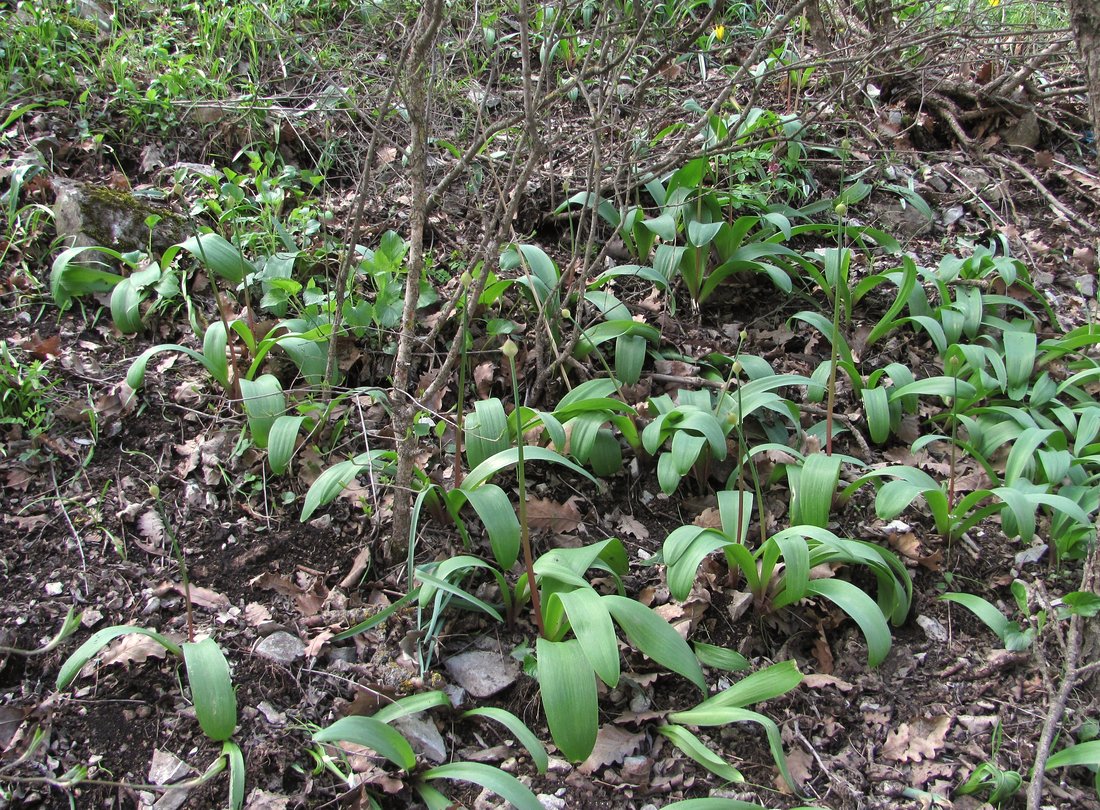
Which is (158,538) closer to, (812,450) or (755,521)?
(755,521)

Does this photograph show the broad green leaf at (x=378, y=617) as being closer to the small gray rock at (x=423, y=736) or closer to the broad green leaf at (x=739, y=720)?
the small gray rock at (x=423, y=736)

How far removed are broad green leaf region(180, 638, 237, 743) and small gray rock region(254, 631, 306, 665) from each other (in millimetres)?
216

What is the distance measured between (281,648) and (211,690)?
0.27m

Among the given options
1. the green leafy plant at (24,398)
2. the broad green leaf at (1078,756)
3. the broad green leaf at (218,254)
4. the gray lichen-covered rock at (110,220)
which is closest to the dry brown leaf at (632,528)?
the broad green leaf at (1078,756)

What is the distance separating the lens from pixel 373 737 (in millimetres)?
1566

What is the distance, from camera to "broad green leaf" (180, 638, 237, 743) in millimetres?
1642

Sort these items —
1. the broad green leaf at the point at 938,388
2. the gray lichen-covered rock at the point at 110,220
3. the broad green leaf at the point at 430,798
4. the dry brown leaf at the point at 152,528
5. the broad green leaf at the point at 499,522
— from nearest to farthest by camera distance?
the broad green leaf at the point at 430,798, the broad green leaf at the point at 499,522, the dry brown leaf at the point at 152,528, the broad green leaf at the point at 938,388, the gray lichen-covered rock at the point at 110,220

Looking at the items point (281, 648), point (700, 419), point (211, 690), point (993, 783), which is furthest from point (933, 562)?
point (211, 690)

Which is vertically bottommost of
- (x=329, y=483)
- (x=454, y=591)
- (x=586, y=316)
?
(x=454, y=591)

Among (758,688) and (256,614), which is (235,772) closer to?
(256,614)

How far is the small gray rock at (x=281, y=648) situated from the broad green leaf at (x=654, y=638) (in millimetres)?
771

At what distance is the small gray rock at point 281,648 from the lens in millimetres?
1895

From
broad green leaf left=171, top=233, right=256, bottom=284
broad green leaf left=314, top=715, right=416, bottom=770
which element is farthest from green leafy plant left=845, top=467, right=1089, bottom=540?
broad green leaf left=171, top=233, right=256, bottom=284

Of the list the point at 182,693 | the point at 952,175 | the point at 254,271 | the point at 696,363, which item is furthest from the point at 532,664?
the point at 952,175
